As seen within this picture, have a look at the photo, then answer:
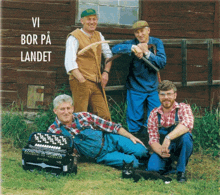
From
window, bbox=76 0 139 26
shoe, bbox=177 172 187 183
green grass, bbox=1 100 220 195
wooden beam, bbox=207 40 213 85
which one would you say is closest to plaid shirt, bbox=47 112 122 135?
green grass, bbox=1 100 220 195

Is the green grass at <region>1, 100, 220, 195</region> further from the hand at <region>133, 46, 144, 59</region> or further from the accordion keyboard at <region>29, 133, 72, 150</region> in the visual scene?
the hand at <region>133, 46, 144, 59</region>

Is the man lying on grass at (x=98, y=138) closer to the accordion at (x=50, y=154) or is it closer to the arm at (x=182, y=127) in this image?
the accordion at (x=50, y=154)

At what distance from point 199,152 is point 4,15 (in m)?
4.06

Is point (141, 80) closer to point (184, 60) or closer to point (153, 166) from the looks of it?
point (184, 60)

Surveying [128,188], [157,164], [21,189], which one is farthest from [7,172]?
[157,164]

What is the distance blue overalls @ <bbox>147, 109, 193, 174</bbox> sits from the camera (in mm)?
3998

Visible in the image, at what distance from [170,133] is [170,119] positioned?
23 centimetres

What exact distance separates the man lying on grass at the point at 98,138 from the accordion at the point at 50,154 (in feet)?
0.86

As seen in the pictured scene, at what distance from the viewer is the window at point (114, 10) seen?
6000mm

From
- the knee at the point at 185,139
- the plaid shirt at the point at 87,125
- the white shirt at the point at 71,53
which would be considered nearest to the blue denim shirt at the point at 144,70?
the white shirt at the point at 71,53

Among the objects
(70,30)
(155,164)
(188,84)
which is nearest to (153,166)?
(155,164)

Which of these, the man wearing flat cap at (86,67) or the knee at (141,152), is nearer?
the knee at (141,152)

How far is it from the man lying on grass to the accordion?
26 centimetres

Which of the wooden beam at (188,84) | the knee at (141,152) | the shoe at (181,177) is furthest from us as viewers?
the wooden beam at (188,84)
